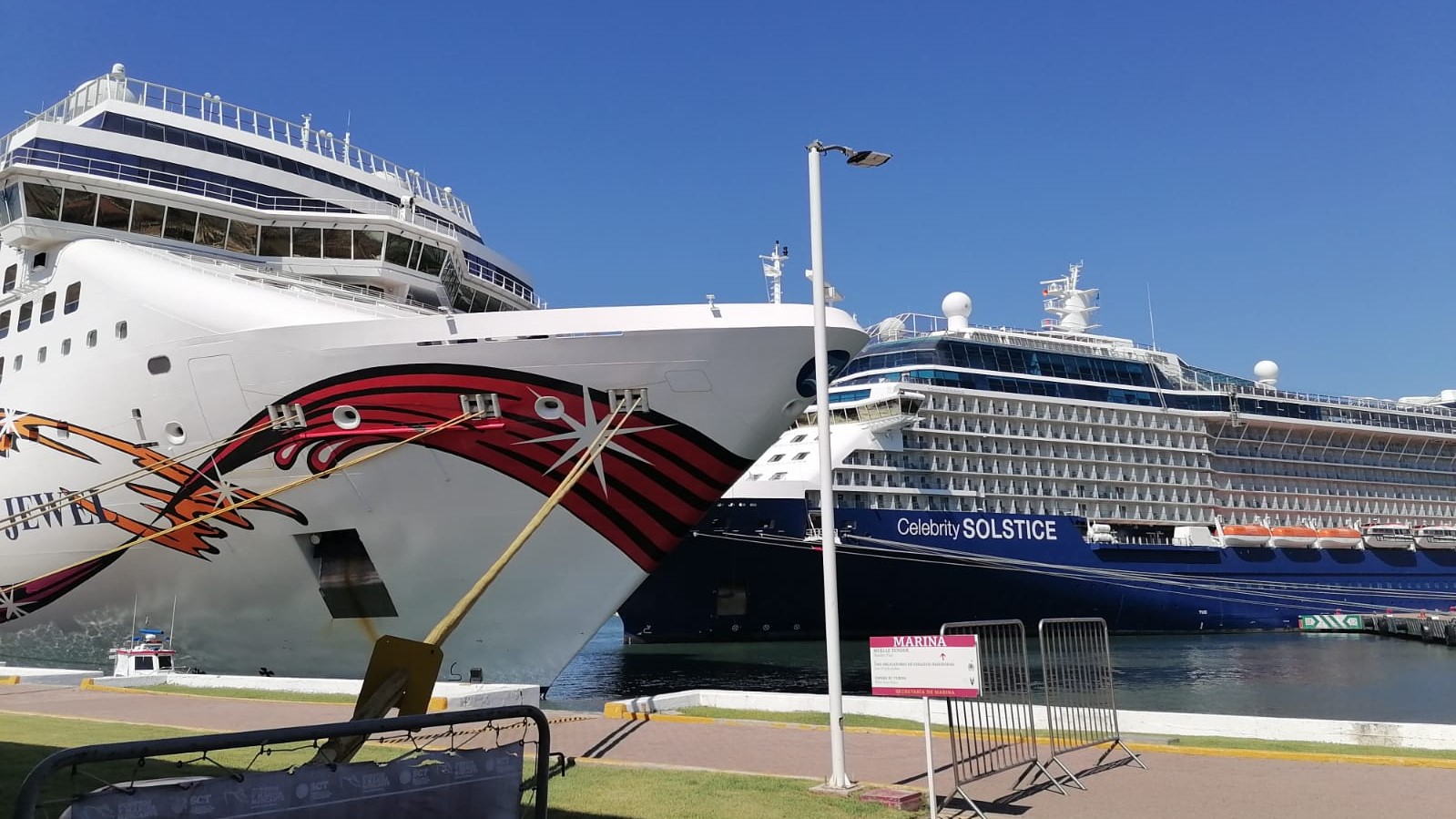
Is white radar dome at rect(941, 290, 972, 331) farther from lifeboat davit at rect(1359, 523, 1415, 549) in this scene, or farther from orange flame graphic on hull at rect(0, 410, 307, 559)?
orange flame graphic on hull at rect(0, 410, 307, 559)

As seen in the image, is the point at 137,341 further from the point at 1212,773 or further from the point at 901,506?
the point at 901,506

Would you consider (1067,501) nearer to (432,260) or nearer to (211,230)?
(432,260)

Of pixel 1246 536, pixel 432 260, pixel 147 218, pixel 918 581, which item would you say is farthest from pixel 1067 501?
pixel 147 218

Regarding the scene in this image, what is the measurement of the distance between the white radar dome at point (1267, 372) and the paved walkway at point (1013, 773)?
176 feet

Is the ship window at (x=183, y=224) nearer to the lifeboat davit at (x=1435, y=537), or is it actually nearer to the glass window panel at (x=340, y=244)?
the glass window panel at (x=340, y=244)

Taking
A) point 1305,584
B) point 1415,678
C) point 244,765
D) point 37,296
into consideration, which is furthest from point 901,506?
point 244,765

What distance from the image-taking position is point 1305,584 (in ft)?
148

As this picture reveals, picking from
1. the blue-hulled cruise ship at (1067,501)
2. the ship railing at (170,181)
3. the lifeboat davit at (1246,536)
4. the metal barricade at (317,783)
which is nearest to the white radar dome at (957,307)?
the blue-hulled cruise ship at (1067,501)

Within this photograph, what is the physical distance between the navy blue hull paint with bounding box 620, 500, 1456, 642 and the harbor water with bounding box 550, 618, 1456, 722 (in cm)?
108

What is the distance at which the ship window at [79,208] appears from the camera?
54.6 feet

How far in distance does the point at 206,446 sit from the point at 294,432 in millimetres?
1364

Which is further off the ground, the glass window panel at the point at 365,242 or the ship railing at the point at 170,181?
the ship railing at the point at 170,181

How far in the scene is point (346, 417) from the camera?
44.4 feet

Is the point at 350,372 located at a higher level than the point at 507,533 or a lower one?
higher
